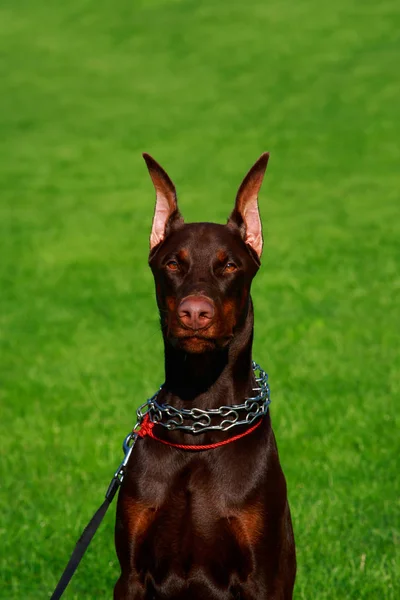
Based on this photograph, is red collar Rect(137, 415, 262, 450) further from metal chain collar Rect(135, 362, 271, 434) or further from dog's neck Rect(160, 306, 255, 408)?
dog's neck Rect(160, 306, 255, 408)

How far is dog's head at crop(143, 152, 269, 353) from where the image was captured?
4.53 meters

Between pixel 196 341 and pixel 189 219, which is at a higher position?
pixel 189 219

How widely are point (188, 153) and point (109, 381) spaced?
1314cm

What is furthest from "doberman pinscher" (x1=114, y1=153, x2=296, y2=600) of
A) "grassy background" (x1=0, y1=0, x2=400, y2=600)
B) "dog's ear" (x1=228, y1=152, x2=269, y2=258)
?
"grassy background" (x1=0, y1=0, x2=400, y2=600)

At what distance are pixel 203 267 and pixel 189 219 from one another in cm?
1405

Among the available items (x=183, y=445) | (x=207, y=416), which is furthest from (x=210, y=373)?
(x=183, y=445)

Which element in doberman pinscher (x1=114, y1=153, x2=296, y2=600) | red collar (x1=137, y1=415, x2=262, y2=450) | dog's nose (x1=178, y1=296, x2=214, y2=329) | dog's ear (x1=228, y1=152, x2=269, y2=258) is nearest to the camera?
dog's nose (x1=178, y1=296, x2=214, y2=329)

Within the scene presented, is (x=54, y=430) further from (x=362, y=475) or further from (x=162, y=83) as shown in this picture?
(x=162, y=83)

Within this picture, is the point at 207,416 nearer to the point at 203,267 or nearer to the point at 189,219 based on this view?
the point at 203,267

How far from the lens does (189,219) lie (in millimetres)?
18766

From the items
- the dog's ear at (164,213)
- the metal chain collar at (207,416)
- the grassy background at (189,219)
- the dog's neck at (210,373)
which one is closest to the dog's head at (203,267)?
the dog's ear at (164,213)

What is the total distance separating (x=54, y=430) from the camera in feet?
32.5

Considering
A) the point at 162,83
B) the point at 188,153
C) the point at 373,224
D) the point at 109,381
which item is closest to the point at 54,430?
the point at 109,381

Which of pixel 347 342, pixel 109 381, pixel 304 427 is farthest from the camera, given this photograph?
pixel 347 342
